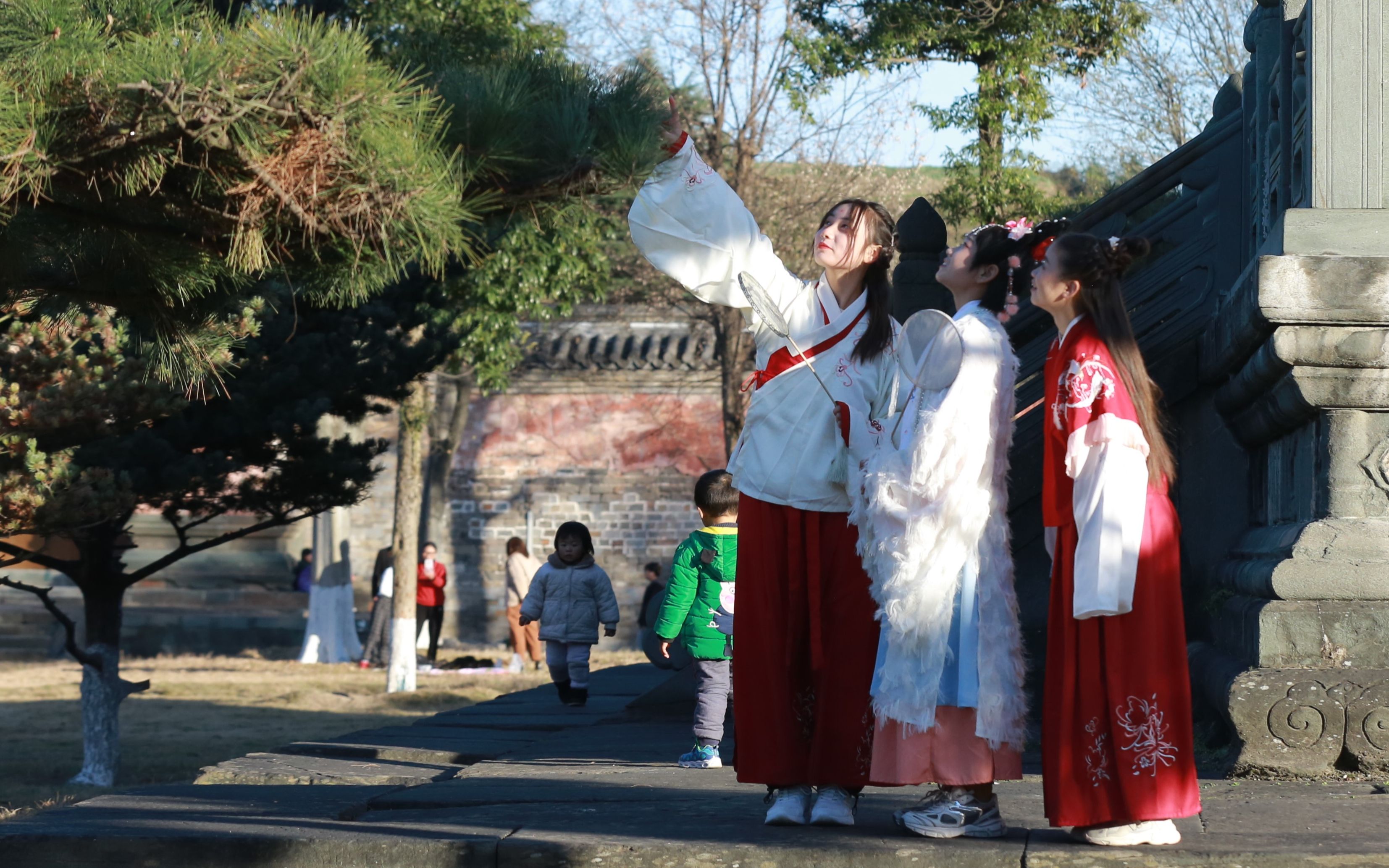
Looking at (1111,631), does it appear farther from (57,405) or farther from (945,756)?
(57,405)

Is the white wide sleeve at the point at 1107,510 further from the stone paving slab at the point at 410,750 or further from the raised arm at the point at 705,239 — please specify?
the stone paving slab at the point at 410,750

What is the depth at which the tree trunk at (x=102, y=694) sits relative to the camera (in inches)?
370

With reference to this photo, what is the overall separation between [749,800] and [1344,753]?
5.27 feet

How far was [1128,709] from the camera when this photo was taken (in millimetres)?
3191

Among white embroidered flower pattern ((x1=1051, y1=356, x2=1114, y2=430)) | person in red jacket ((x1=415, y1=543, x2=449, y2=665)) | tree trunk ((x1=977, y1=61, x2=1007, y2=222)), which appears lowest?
person in red jacket ((x1=415, y1=543, x2=449, y2=665))

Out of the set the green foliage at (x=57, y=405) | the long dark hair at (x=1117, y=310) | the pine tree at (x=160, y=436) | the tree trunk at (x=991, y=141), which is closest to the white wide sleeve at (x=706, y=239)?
the long dark hair at (x=1117, y=310)

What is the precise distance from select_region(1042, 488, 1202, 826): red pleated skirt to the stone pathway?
0.11 m

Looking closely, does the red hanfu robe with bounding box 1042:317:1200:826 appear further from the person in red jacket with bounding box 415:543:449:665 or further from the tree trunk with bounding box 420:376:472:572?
the tree trunk with bounding box 420:376:472:572

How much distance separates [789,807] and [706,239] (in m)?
1.42

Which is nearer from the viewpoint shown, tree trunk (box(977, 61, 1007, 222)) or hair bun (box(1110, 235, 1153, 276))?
hair bun (box(1110, 235, 1153, 276))

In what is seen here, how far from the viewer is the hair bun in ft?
11.1

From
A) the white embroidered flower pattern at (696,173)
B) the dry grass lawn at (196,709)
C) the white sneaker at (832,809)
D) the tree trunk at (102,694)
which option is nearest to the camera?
the white sneaker at (832,809)

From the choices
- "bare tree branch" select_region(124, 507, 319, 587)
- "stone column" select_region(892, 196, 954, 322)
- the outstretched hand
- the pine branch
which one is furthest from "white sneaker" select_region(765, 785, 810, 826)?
"bare tree branch" select_region(124, 507, 319, 587)

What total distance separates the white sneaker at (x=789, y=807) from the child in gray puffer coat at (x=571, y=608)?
4.10 metres
